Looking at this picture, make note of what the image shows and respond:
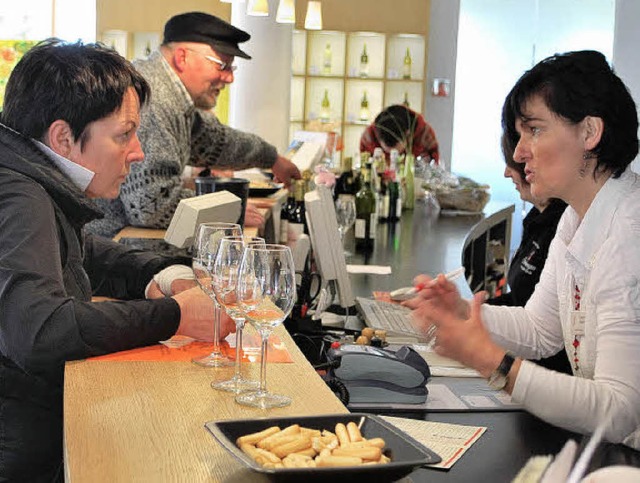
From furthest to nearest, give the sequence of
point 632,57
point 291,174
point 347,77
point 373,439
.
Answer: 1. point 347,77
2. point 632,57
3. point 291,174
4. point 373,439

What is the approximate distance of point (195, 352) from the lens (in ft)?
7.15

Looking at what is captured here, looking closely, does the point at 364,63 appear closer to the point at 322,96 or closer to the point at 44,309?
the point at 322,96

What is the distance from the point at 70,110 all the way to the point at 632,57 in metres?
8.75

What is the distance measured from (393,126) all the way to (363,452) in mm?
7634

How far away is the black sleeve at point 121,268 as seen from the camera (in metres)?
2.81

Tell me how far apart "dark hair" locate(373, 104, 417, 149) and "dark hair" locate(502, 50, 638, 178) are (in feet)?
20.6

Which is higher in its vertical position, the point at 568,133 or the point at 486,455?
the point at 568,133

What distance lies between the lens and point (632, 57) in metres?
10.2

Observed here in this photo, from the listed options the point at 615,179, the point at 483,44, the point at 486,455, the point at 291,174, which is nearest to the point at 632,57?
the point at 483,44

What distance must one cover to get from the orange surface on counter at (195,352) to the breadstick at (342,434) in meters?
0.67

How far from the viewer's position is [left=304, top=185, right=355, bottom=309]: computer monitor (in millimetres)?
3318

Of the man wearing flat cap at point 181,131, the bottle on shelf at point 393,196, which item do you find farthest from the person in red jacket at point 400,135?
the man wearing flat cap at point 181,131

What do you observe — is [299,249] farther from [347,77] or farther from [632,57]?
[347,77]

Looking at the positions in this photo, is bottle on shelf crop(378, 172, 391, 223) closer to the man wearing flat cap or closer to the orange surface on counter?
the man wearing flat cap
